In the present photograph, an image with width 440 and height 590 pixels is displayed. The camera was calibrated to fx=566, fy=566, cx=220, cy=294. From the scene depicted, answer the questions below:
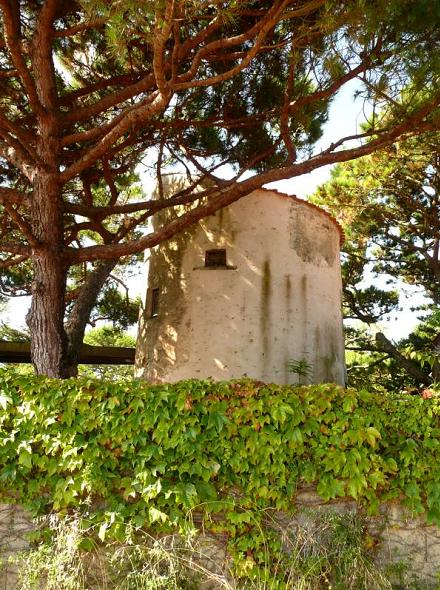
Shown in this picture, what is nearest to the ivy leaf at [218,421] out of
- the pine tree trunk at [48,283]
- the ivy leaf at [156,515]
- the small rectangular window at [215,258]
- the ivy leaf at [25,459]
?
the ivy leaf at [156,515]

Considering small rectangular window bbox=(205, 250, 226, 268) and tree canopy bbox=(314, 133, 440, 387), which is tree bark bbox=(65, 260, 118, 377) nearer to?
small rectangular window bbox=(205, 250, 226, 268)

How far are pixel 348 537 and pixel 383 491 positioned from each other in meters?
0.61

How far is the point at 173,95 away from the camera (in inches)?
335

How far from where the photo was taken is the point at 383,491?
5.81m

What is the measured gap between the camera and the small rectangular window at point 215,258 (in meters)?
10.9

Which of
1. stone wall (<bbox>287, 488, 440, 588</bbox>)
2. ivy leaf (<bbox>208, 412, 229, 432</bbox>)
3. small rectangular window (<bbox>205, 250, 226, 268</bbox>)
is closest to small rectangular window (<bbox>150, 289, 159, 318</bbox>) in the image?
small rectangular window (<bbox>205, 250, 226, 268</bbox>)

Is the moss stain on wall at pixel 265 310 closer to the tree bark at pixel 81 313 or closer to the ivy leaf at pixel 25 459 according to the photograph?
the tree bark at pixel 81 313

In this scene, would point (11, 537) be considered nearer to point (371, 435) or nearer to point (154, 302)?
point (371, 435)

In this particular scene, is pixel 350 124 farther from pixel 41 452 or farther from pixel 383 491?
pixel 41 452

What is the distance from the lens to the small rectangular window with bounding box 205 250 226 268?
10891 mm

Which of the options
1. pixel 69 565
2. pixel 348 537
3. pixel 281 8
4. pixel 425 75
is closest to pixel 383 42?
pixel 425 75

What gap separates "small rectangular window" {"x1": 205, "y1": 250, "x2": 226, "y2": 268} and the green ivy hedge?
5.29m

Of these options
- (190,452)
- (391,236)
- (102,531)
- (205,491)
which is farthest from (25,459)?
(391,236)

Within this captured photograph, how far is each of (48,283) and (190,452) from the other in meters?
3.56
